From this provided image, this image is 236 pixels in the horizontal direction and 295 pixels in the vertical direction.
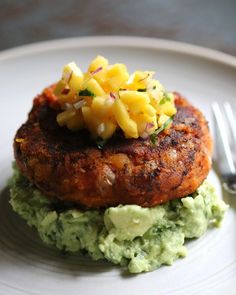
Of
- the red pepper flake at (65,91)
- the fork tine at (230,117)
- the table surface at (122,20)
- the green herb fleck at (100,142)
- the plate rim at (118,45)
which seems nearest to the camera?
the green herb fleck at (100,142)

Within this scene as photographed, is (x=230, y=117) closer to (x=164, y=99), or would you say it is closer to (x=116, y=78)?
(x=164, y=99)

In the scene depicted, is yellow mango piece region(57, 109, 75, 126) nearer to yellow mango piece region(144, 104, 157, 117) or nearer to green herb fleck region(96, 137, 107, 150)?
green herb fleck region(96, 137, 107, 150)

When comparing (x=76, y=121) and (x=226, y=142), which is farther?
(x=226, y=142)

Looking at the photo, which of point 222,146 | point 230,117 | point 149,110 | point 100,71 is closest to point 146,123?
point 149,110

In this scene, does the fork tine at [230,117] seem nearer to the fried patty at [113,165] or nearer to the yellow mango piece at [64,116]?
the fried patty at [113,165]

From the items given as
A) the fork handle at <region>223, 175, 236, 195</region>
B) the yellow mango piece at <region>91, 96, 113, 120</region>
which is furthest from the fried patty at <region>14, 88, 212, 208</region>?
the fork handle at <region>223, 175, 236, 195</region>

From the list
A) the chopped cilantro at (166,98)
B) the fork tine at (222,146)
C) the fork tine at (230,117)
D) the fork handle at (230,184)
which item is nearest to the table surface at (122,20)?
the fork tine at (230,117)

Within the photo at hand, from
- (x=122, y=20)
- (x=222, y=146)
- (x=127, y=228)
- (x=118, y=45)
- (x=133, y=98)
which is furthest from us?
(x=122, y=20)
